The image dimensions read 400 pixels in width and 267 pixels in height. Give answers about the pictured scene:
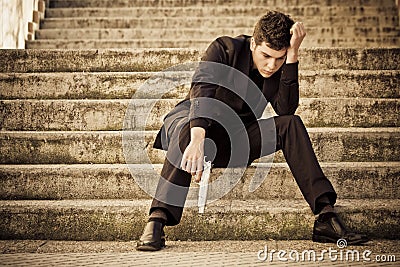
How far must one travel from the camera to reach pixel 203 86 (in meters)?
3.05

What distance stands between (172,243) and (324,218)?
2.18 ft

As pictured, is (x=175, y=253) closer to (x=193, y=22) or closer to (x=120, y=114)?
(x=120, y=114)

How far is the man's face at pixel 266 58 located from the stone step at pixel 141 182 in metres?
0.50

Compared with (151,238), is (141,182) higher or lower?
higher

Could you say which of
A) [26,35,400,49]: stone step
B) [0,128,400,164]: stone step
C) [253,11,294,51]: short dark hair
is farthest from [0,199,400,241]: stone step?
[26,35,400,49]: stone step

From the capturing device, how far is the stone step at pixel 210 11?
570cm

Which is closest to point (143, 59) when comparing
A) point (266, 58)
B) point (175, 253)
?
point (266, 58)

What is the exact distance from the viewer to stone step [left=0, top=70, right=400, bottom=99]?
411cm

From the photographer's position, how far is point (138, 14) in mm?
5863

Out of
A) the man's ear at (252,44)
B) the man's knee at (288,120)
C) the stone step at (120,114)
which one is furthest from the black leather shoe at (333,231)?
the stone step at (120,114)

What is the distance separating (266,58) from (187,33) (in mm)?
2460

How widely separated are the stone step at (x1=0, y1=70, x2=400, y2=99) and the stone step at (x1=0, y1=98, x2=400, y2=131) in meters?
0.22

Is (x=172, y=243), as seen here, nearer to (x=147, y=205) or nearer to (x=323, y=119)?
(x=147, y=205)

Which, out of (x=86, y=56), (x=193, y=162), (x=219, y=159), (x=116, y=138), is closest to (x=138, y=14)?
(x=86, y=56)
